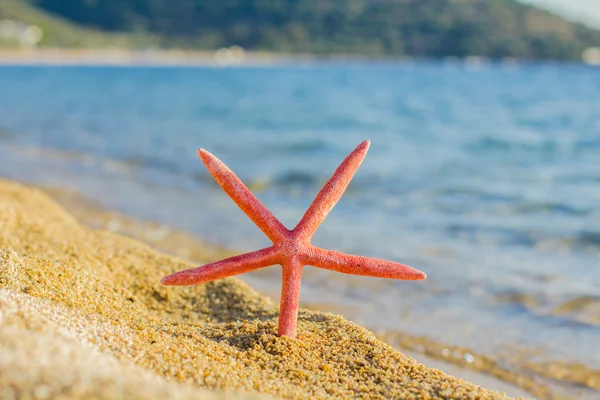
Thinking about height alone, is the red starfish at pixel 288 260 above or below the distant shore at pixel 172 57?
below

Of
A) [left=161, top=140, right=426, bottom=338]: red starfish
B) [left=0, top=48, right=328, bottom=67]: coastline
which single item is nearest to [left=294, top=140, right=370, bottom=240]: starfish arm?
[left=161, top=140, right=426, bottom=338]: red starfish

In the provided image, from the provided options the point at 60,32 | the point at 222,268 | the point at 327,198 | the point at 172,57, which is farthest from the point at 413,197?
the point at 60,32

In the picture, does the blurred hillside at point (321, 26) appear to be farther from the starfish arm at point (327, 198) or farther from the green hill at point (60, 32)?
the starfish arm at point (327, 198)

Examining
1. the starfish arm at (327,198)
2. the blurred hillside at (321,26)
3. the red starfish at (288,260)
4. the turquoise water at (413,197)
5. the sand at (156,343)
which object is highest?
the blurred hillside at (321,26)

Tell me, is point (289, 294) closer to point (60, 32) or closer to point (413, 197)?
point (413, 197)

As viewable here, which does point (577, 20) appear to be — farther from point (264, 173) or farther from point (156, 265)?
point (156, 265)

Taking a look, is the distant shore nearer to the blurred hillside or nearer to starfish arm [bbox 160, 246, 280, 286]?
the blurred hillside

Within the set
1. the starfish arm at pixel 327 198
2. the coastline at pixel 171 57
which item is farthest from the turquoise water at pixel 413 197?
the coastline at pixel 171 57
